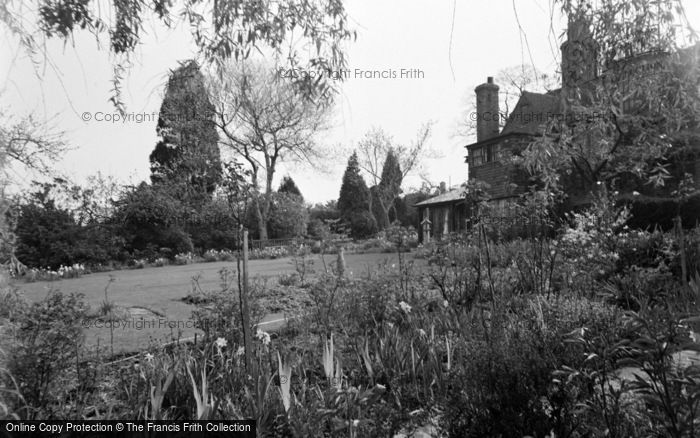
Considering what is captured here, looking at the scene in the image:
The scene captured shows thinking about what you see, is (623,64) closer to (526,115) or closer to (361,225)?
(526,115)

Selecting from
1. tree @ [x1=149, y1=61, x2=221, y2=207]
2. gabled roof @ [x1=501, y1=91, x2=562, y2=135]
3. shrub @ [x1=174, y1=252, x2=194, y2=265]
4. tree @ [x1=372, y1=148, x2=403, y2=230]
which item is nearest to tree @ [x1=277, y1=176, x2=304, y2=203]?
tree @ [x1=372, y1=148, x2=403, y2=230]

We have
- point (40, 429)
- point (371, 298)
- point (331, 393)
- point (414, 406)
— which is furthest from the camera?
point (371, 298)

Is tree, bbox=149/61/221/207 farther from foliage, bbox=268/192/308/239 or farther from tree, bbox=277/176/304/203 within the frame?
tree, bbox=277/176/304/203

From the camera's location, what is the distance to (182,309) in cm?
541

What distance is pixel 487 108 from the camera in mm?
20781

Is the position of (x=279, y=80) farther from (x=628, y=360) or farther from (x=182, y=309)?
(x=182, y=309)

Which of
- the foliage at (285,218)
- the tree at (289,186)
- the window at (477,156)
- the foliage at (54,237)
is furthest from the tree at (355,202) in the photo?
the foliage at (54,237)

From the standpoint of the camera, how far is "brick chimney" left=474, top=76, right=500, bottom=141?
2039cm

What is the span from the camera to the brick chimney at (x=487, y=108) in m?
20.4

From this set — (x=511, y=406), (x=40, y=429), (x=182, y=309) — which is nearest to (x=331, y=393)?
(x=511, y=406)

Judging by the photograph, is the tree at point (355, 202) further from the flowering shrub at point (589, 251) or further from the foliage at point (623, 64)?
the foliage at point (623, 64)

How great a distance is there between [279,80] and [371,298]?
229 centimetres

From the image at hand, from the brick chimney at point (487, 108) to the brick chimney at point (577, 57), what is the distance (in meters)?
17.8

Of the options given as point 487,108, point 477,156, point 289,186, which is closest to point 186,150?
point 289,186
